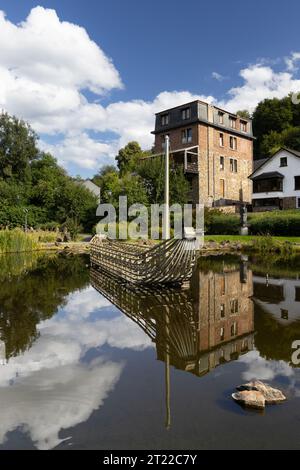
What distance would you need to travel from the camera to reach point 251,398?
12.7 ft

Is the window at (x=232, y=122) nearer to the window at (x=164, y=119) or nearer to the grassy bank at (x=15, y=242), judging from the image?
the window at (x=164, y=119)

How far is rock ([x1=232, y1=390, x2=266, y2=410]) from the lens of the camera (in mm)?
Answer: 3809

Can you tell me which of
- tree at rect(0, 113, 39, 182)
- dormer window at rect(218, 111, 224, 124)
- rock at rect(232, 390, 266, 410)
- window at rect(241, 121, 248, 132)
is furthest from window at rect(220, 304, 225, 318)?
tree at rect(0, 113, 39, 182)

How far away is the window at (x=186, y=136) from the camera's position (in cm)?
3681

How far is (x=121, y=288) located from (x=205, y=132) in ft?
95.3

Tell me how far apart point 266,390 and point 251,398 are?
0.28 metres

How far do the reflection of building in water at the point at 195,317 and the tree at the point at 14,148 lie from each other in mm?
38673

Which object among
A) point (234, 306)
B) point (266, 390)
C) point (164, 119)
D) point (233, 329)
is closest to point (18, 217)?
point (164, 119)

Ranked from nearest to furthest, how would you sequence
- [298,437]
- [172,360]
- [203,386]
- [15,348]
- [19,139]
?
1. [298,437]
2. [203,386]
3. [172,360]
4. [15,348]
5. [19,139]

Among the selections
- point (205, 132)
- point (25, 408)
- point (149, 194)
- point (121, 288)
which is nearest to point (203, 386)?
point (25, 408)

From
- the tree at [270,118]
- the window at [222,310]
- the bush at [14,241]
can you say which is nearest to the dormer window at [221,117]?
the tree at [270,118]

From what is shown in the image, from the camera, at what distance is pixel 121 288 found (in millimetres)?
11469

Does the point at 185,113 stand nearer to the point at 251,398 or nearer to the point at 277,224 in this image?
the point at 277,224
